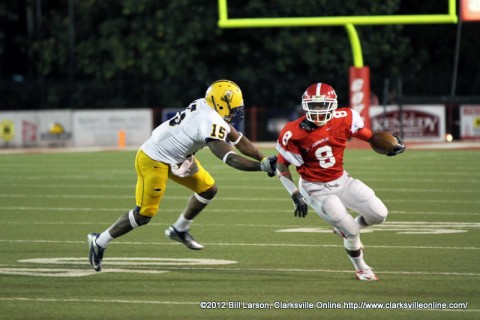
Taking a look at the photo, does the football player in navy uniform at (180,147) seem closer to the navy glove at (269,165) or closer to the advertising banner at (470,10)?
the navy glove at (269,165)

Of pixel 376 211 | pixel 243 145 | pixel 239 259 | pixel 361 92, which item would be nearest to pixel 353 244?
pixel 376 211

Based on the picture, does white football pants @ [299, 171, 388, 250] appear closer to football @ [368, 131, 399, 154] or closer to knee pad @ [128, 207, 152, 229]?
football @ [368, 131, 399, 154]

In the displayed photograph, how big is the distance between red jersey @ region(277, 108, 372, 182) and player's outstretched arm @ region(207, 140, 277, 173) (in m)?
0.14

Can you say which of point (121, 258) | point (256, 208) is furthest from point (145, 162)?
point (256, 208)

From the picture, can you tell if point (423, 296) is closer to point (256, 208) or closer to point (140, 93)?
point (256, 208)

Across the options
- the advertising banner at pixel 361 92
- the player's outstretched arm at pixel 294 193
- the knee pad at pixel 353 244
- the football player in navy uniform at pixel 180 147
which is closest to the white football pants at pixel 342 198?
the knee pad at pixel 353 244

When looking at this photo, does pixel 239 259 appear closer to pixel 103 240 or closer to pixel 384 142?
pixel 103 240

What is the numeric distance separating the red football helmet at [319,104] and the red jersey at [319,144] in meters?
0.10

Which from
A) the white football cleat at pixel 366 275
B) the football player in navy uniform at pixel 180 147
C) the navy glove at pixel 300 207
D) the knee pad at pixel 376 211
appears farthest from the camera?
the football player in navy uniform at pixel 180 147

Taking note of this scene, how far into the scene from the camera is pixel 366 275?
8578mm

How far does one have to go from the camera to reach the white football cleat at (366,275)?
8570 millimetres

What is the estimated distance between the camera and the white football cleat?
857cm

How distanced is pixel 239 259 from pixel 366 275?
1570 mm

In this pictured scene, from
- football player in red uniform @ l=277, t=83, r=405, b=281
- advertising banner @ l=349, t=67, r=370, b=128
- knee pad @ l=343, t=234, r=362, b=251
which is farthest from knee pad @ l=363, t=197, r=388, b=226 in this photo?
advertising banner @ l=349, t=67, r=370, b=128
